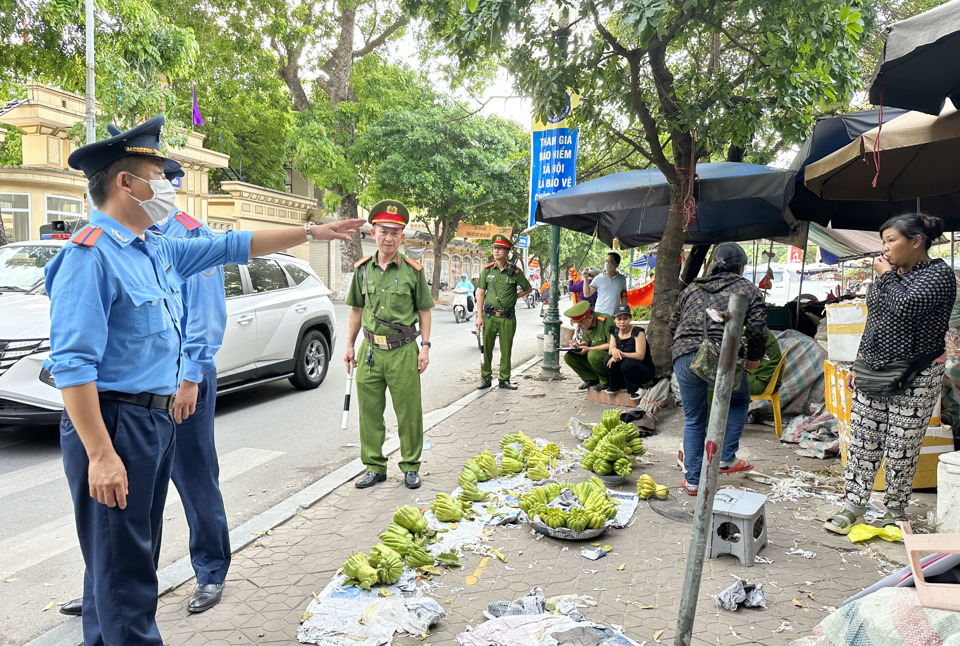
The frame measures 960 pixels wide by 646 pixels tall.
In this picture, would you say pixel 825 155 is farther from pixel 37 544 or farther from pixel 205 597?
pixel 37 544

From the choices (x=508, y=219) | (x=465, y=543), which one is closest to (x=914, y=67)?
(x=465, y=543)

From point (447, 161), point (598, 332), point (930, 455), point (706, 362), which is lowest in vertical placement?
point (930, 455)

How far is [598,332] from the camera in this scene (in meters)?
8.06

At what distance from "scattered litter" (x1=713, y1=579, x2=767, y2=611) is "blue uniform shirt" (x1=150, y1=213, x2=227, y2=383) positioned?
2.81 metres

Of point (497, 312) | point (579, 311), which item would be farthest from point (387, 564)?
point (497, 312)

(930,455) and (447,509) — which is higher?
(930,455)

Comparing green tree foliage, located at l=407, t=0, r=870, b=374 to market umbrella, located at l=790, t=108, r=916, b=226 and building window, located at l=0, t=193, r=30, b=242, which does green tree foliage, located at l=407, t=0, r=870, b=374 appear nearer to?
market umbrella, located at l=790, t=108, r=916, b=226

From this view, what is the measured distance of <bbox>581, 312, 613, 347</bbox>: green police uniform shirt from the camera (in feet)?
26.2

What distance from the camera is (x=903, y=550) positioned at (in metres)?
3.80

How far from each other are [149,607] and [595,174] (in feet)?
36.5

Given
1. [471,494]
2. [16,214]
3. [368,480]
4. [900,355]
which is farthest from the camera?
[16,214]

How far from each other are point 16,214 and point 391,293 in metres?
20.1

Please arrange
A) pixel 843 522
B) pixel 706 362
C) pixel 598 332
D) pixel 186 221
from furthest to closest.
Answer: pixel 598 332, pixel 706 362, pixel 843 522, pixel 186 221

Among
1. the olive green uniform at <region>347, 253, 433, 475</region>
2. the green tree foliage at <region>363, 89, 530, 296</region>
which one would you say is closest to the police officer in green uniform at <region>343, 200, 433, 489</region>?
the olive green uniform at <region>347, 253, 433, 475</region>
